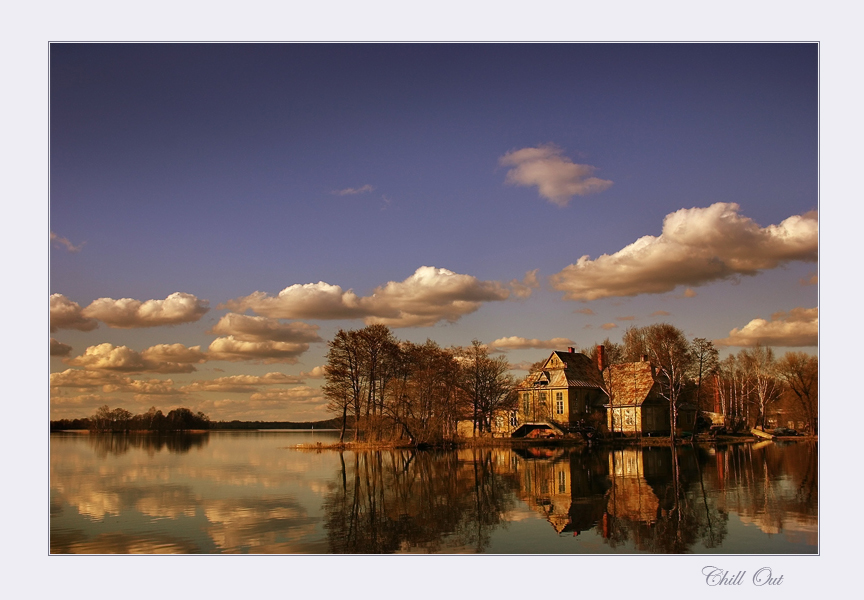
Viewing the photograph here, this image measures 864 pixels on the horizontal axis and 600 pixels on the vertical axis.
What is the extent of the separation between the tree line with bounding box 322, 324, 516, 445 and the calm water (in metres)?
19.6

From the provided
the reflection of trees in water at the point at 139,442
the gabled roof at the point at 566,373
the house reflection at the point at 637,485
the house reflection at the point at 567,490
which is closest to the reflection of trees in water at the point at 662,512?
the house reflection at the point at 637,485

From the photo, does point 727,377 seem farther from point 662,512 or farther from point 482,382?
point 662,512

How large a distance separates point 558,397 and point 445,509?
48.3 meters

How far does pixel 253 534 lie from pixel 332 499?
6.16 meters

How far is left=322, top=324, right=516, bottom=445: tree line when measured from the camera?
5572 centimetres

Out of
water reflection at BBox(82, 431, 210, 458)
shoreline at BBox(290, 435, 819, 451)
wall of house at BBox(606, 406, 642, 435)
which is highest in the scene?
wall of house at BBox(606, 406, 642, 435)

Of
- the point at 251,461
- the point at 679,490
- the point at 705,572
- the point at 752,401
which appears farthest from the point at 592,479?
the point at 752,401

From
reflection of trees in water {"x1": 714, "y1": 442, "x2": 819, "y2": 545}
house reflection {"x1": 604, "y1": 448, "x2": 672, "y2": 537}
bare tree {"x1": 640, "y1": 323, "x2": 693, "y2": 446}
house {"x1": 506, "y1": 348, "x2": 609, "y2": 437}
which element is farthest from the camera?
house {"x1": 506, "y1": 348, "x2": 609, "y2": 437}

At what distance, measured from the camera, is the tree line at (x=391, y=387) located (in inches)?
2194

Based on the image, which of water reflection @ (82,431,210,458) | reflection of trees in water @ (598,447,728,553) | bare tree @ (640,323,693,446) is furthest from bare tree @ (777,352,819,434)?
water reflection @ (82,431,210,458)

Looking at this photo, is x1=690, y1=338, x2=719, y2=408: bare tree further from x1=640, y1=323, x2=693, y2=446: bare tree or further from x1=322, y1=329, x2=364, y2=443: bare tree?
x1=322, y1=329, x2=364, y2=443: bare tree

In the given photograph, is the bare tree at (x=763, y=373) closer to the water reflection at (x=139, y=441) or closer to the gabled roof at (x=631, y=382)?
the gabled roof at (x=631, y=382)

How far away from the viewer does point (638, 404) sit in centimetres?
6425
